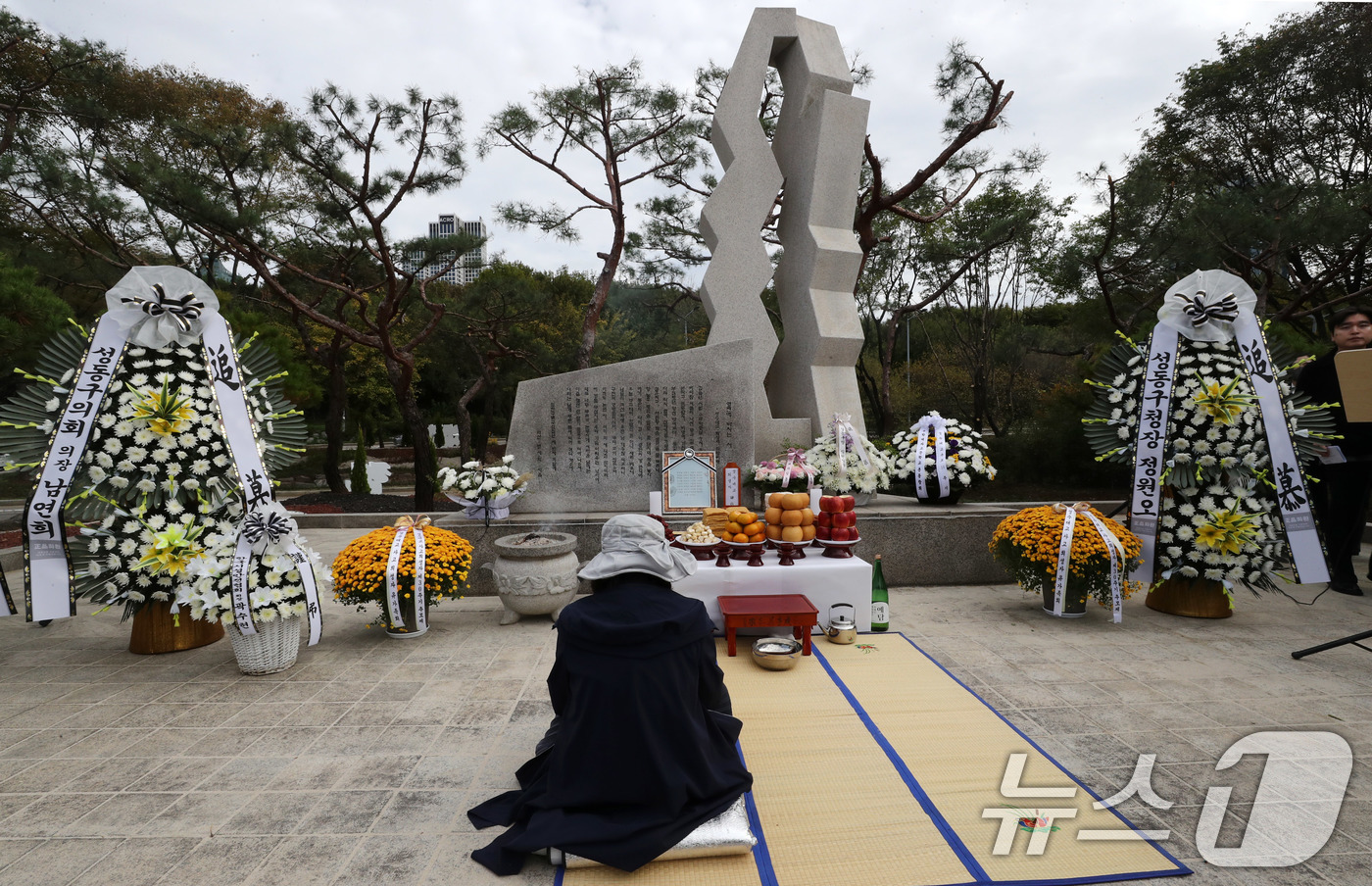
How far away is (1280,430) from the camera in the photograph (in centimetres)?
495

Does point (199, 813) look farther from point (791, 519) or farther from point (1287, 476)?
point (1287, 476)

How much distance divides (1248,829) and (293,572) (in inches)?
196

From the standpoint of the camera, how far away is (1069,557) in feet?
16.6

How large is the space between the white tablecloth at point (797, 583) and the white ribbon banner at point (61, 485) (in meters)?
3.89

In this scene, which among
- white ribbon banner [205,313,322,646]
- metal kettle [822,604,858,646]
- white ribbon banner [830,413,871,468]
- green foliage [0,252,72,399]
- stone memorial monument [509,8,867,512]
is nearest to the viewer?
white ribbon banner [205,313,322,646]

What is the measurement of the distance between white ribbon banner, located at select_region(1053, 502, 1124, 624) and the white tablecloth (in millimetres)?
1488

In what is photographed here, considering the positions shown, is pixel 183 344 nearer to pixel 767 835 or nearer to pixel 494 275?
pixel 767 835

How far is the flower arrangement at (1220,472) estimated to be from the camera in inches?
196

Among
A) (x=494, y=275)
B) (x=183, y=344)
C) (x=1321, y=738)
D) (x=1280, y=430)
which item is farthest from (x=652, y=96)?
(x=1321, y=738)

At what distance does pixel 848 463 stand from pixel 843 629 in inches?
104

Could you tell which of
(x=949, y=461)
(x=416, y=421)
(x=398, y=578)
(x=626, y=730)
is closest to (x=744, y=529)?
(x=398, y=578)

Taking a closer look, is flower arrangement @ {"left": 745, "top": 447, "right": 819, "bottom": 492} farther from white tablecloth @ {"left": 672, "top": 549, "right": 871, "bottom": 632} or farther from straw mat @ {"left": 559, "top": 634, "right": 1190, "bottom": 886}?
straw mat @ {"left": 559, "top": 634, "right": 1190, "bottom": 886}

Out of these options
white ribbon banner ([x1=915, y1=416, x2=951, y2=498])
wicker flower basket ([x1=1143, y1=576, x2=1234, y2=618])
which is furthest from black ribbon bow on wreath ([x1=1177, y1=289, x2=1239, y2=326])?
white ribbon banner ([x1=915, y1=416, x2=951, y2=498])

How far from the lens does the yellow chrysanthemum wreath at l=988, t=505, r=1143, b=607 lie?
16.5ft
